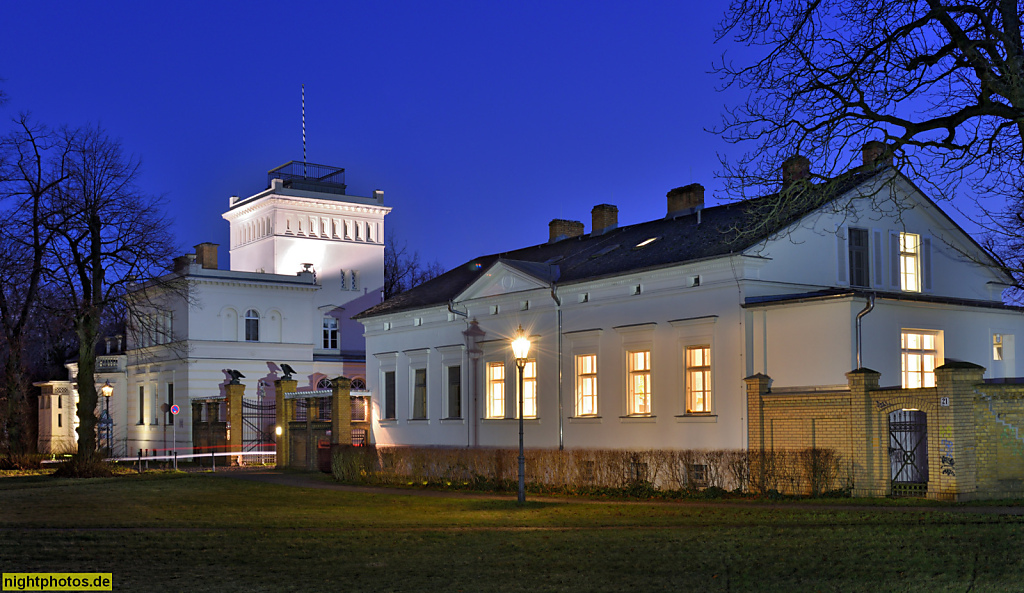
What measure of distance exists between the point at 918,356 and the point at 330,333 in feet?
118

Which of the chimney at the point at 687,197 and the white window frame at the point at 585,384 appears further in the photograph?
the chimney at the point at 687,197

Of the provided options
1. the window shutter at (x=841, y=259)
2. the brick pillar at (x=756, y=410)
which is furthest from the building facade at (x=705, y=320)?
the brick pillar at (x=756, y=410)

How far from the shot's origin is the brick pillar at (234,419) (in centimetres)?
4238

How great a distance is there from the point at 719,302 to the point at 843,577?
1471 cm

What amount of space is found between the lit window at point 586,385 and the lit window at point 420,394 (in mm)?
7809

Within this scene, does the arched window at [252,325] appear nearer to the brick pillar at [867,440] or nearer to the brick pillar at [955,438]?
the brick pillar at [867,440]

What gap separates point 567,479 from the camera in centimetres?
2653

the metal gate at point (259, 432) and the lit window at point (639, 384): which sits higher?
the lit window at point (639, 384)

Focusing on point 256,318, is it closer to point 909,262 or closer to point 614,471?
point 614,471

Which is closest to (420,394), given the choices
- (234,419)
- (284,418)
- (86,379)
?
(284,418)

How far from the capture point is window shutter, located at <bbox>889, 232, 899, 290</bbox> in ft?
90.7

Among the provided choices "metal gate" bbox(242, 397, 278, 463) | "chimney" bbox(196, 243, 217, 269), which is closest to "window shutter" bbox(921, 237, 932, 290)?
"metal gate" bbox(242, 397, 278, 463)

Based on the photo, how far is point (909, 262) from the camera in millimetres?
28328

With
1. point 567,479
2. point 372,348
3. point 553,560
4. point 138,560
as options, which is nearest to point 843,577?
point 553,560
